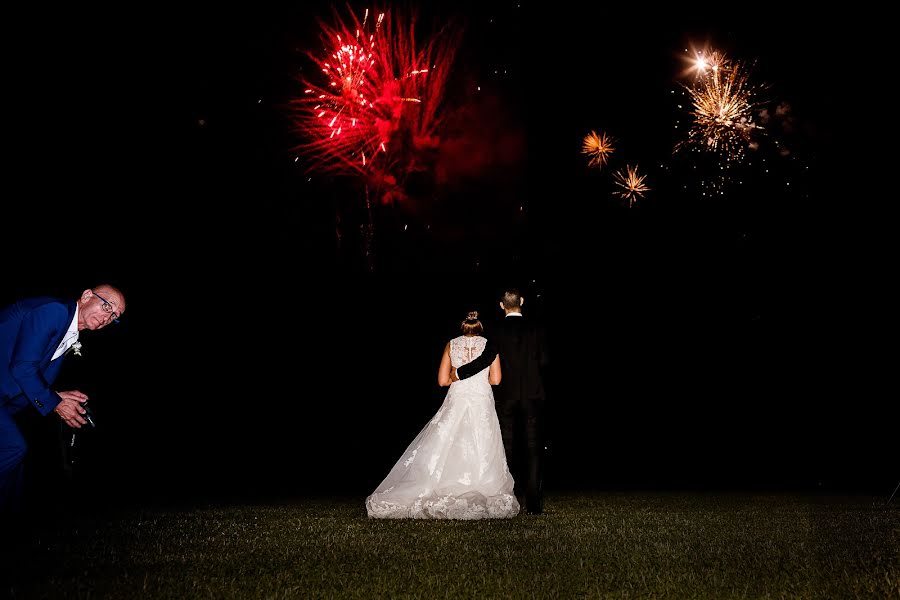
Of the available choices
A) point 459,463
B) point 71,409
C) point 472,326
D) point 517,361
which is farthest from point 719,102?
point 71,409

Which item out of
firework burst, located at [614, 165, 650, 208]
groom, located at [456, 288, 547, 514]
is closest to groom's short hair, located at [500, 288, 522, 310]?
groom, located at [456, 288, 547, 514]

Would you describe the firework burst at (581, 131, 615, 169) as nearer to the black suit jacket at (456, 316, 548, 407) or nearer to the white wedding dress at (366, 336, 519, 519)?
the black suit jacket at (456, 316, 548, 407)

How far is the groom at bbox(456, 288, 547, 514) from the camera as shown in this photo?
30.7 feet

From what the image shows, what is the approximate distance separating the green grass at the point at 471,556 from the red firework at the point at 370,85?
33.2 ft

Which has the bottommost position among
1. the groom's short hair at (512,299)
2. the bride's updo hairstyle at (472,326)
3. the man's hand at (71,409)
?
the man's hand at (71,409)

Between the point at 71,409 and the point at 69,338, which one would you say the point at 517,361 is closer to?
the point at 69,338

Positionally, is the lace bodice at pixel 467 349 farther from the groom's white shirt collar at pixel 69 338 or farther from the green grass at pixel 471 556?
the groom's white shirt collar at pixel 69 338

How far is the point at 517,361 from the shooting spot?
370 inches

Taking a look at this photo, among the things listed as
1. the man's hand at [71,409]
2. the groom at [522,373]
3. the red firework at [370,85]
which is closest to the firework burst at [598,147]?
the red firework at [370,85]

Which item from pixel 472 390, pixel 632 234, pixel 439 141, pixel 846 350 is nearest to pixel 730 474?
pixel 472 390

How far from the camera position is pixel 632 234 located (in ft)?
117

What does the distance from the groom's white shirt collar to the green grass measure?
130 cm

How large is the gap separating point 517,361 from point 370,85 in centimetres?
984

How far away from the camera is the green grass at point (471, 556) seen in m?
5.10
